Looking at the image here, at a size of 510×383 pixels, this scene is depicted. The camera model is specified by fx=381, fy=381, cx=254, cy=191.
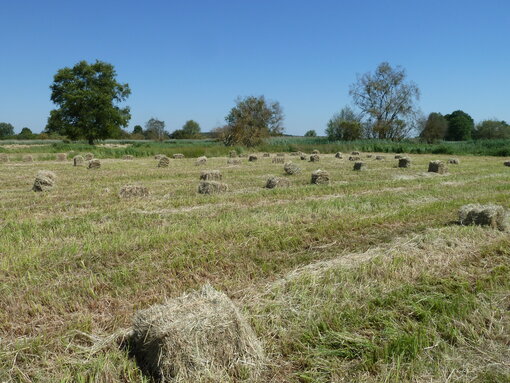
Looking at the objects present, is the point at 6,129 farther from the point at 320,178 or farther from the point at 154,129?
the point at 320,178

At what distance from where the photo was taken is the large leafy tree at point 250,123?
4972 cm

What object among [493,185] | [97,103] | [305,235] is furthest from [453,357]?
[97,103]

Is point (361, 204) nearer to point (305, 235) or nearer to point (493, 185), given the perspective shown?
point (305, 235)

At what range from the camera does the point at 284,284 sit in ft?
14.4

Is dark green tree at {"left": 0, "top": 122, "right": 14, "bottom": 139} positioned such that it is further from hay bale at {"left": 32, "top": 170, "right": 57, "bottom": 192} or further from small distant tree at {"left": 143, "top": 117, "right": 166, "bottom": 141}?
hay bale at {"left": 32, "top": 170, "right": 57, "bottom": 192}

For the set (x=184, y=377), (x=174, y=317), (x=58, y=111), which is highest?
(x=58, y=111)

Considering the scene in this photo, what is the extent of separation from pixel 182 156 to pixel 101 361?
2898cm

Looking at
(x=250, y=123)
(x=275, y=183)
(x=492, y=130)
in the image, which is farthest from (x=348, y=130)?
(x=275, y=183)

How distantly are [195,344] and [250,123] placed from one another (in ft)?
173

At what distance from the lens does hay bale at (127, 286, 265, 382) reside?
9.66 ft

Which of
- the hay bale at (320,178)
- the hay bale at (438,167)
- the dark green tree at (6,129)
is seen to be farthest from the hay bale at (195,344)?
the dark green tree at (6,129)

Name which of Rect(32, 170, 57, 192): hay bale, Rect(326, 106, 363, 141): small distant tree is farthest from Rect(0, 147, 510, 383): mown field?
Rect(326, 106, 363, 141): small distant tree

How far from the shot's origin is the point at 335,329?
3.56 metres

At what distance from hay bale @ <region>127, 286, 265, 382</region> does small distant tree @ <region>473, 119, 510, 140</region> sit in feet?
275
